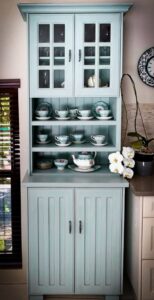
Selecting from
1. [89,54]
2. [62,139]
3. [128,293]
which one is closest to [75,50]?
[89,54]

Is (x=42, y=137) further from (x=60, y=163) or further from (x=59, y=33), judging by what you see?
(x=59, y=33)

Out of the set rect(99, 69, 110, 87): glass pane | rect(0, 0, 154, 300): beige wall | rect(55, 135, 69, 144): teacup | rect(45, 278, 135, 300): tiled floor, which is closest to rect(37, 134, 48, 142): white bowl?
rect(55, 135, 69, 144): teacup

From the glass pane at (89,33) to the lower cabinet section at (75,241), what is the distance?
3.36 ft

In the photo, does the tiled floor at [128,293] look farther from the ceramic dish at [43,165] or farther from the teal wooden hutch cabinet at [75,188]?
the ceramic dish at [43,165]

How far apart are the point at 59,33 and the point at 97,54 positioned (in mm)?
296

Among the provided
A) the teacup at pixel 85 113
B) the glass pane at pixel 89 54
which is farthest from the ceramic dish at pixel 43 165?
the glass pane at pixel 89 54

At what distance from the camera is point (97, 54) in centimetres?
282

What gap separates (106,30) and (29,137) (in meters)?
0.91

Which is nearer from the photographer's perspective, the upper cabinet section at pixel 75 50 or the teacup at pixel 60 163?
the upper cabinet section at pixel 75 50

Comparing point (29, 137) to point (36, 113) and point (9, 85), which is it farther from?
point (9, 85)

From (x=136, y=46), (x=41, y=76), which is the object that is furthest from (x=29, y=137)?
(x=136, y=46)

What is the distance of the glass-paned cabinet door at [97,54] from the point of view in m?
2.79

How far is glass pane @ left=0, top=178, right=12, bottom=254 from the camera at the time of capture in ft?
11.0

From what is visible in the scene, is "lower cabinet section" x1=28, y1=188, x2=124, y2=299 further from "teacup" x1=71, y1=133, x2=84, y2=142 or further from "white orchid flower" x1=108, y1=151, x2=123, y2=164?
"teacup" x1=71, y1=133, x2=84, y2=142
